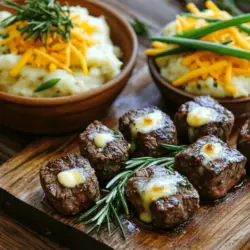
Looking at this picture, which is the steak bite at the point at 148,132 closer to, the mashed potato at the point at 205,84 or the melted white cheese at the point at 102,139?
the melted white cheese at the point at 102,139

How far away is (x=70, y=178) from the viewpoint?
10.00 ft

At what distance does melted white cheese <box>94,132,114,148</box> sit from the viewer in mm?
3289

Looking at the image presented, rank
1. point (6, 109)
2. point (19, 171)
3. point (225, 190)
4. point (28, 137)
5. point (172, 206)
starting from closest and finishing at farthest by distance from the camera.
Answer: point (172, 206) → point (225, 190) → point (19, 171) → point (6, 109) → point (28, 137)

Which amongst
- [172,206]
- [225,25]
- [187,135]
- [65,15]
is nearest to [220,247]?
[172,206]

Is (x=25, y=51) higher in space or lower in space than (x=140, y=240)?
higher

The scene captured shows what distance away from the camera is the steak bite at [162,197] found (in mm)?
2928

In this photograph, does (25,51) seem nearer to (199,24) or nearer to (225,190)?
(199,24)

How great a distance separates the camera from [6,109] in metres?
3.67

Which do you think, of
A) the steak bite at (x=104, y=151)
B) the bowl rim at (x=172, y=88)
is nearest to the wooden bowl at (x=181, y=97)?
the bowl rim at (x=172, y=88)

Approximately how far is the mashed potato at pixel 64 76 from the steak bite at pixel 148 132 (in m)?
0.44

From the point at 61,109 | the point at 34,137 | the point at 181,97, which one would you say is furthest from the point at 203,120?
the point at 34,137

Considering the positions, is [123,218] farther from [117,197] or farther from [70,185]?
[70,185]

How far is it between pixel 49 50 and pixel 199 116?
1133 mm

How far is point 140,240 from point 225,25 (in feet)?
5.60
